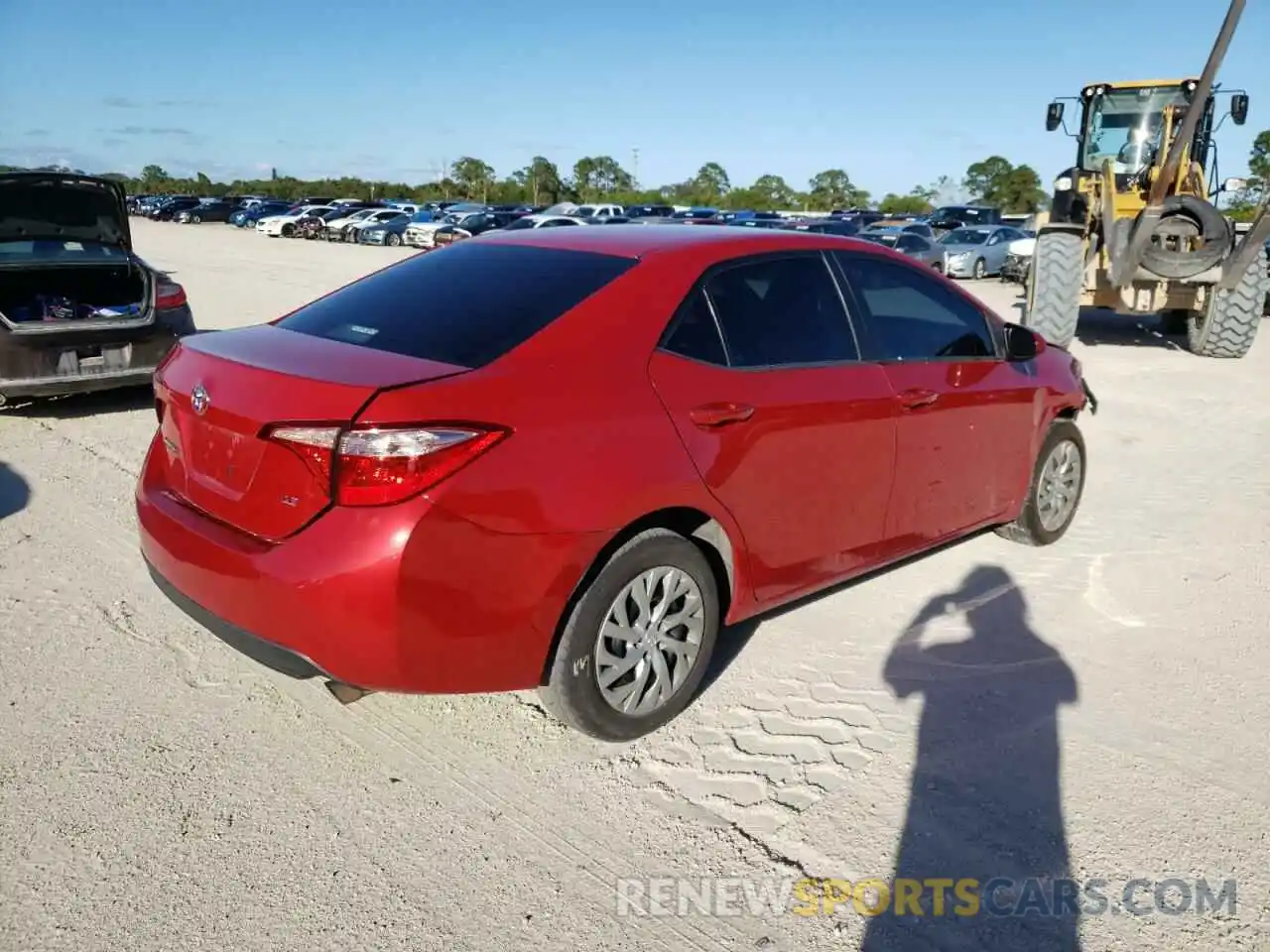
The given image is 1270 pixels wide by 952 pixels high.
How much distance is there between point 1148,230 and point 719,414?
9.76 meters

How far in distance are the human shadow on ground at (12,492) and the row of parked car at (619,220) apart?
17.1 metres

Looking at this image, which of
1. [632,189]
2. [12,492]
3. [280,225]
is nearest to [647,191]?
[632,189]

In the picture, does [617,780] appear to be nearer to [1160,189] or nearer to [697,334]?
[697,334]

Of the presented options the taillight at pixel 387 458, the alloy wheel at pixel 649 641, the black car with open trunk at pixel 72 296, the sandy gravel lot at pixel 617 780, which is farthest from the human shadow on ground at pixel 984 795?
the black car with open trunk at pixel 72 296

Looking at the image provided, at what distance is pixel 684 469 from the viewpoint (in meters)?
3.22

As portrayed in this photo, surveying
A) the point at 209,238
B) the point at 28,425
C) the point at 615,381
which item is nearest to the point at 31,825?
the point at 615,381

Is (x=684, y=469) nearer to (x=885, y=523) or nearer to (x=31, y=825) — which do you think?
(x=885, y=523)

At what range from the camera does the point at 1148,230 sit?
11133 millimetres

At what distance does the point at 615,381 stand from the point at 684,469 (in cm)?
36

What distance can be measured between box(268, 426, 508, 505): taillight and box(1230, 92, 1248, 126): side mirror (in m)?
12.6

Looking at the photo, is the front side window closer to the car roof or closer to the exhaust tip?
the car roof

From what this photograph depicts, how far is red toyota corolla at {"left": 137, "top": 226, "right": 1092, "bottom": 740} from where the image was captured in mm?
2764

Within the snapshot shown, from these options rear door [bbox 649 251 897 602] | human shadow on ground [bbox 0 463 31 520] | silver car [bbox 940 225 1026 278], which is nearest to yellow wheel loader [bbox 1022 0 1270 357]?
rear door [bbox 649 251 897 602]

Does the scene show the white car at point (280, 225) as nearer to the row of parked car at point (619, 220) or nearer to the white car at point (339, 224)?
the row of parked car at point (619, 220)
